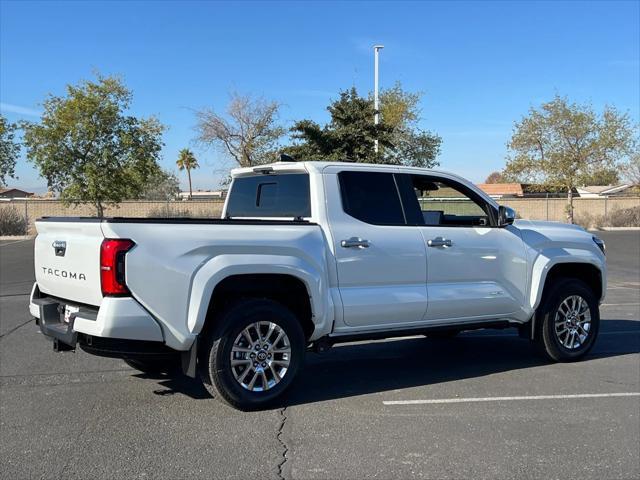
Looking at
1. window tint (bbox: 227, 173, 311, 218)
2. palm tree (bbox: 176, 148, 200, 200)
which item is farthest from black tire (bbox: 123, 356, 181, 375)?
palm tree (bbox: 176, 148, 200, 200)

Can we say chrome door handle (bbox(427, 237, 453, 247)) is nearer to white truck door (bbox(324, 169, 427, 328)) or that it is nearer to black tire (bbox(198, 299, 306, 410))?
white truck door (bbox(324, 169, 427, 328))

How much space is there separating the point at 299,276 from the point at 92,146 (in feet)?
81.0

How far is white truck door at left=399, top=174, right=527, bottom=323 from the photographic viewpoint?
580 centimetres

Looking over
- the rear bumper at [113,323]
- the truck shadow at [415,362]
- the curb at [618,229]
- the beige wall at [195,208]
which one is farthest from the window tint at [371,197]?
the curb at [618,229]

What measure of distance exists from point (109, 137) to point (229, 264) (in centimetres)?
2474

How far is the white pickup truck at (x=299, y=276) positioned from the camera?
4.49m

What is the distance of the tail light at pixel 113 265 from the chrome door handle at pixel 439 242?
2741 millimetres

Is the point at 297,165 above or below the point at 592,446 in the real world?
above

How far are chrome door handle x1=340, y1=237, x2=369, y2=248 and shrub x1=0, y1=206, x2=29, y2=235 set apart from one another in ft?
92.9

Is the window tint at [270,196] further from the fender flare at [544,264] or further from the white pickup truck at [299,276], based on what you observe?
the fender flare at [544,264]

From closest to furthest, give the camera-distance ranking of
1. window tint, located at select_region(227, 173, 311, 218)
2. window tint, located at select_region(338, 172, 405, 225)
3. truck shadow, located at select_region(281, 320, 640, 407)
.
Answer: window tint, located at select_region(338, 172, 405, 225) < window tint, located at select_region(227, 173, 311, 218) < truck shadow, located at select_region(281, 320, 640, 407)

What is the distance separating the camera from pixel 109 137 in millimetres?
27375

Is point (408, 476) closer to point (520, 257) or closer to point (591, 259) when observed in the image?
point (520, 257)

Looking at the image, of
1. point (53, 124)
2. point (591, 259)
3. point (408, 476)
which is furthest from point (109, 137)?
point (408, 476)
